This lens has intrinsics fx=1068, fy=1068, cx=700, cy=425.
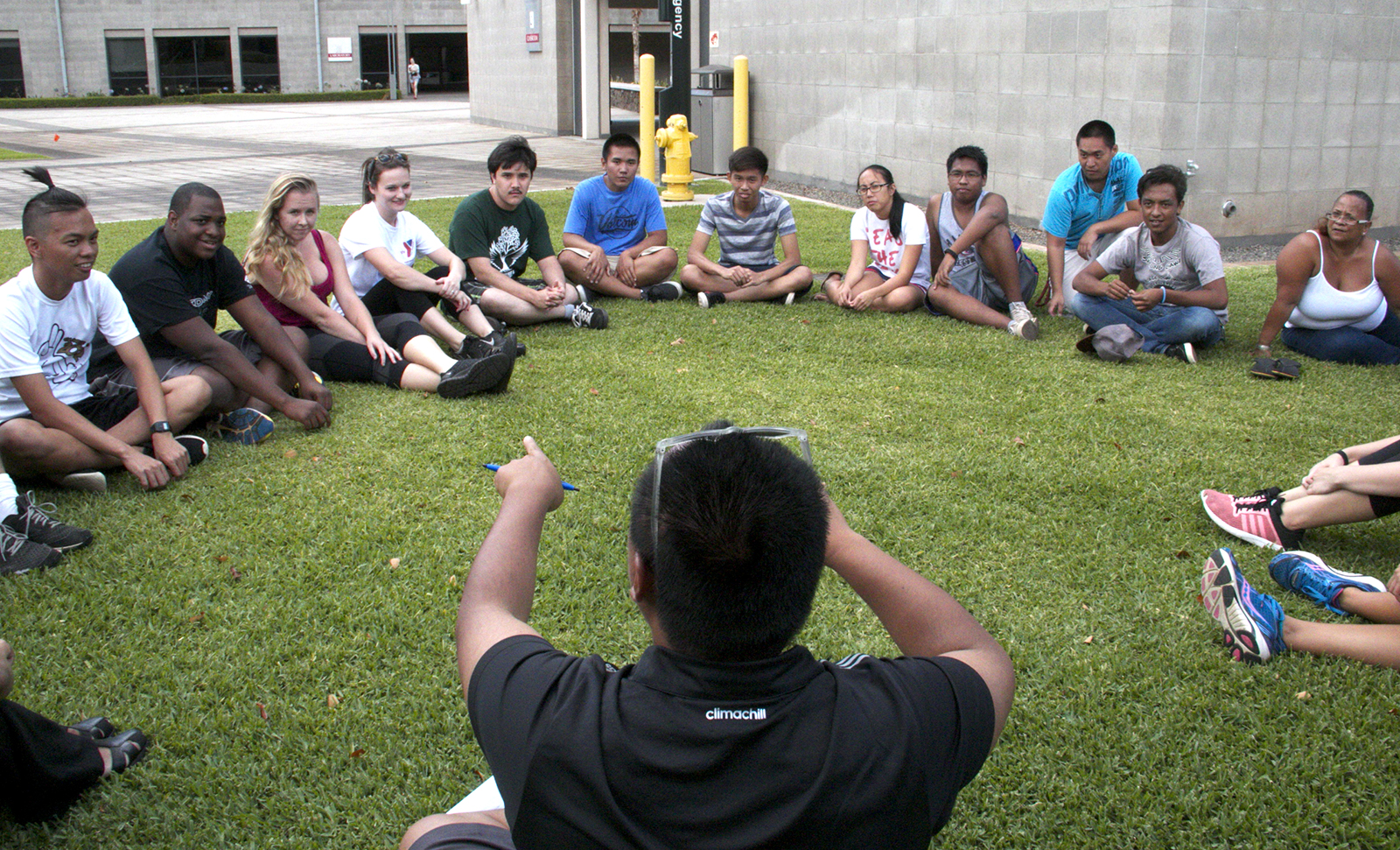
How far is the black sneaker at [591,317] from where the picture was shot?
6.92 meters

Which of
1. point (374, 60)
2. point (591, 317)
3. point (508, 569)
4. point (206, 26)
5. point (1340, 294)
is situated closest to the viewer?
point (508, 569)

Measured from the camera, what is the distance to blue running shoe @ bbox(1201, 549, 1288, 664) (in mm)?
3008

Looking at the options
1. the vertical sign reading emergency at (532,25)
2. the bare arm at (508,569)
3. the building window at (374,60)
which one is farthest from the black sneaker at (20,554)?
the building window at (374,60)

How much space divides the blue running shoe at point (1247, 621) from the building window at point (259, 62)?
45.3m

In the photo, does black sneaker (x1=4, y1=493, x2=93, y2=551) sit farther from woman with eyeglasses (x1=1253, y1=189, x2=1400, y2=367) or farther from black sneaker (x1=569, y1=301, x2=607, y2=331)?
woman with eyeglasses (x1=1253, y1=189, x2=1400, y2=367)

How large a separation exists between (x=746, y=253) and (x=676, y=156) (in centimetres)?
561

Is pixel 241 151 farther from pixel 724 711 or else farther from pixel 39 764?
pixel 724 711

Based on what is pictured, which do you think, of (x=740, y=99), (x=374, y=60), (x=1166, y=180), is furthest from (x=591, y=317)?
(x=374, y=60)

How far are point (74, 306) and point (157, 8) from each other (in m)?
43.5

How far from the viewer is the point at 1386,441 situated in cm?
373

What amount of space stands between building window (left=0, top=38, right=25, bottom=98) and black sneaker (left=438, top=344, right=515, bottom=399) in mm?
43826

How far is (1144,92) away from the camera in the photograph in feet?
31.2

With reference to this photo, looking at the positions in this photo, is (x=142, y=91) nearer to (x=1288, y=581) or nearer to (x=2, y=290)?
(x=2, y=290)

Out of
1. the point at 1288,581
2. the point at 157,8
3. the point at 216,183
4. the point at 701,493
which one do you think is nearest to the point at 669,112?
the point at 216,183
